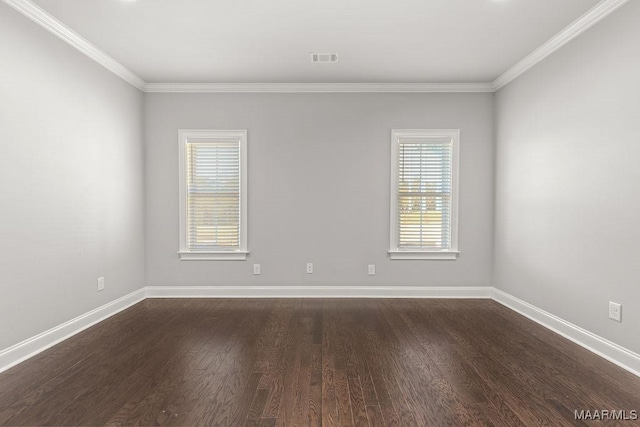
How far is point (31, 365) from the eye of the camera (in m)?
2.58

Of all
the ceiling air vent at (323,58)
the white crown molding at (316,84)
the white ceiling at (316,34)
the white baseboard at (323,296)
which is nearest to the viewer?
the white baseboard at (323,296)

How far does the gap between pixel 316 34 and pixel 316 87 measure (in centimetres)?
127

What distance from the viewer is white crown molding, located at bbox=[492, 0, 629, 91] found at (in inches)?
108

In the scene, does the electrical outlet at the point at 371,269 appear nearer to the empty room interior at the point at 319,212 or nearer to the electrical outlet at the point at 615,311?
the empty room interior at the point at 319,212

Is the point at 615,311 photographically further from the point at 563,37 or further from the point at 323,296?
the point at 323,296

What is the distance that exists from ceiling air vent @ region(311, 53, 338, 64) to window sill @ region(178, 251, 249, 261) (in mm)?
2517

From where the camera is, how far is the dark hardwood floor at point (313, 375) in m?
1.95

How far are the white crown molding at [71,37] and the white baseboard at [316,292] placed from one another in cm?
271

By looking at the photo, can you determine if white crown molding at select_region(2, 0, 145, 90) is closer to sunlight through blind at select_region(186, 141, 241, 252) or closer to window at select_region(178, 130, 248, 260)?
window at select_region(178, 130, 248, 260)

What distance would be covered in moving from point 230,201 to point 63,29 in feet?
7.84

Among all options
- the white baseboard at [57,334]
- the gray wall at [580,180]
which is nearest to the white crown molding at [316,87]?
the gray wall at [580,180]

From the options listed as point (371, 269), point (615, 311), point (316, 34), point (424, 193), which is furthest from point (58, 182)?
point (615, 311)

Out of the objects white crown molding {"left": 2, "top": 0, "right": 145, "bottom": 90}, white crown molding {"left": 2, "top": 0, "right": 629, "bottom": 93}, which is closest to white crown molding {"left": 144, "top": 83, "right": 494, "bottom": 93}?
white crown molding {"left": 2, "top": 0, "right": 629, "bottom": 93}

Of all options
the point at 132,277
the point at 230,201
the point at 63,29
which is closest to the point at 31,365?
the point at 132,277
